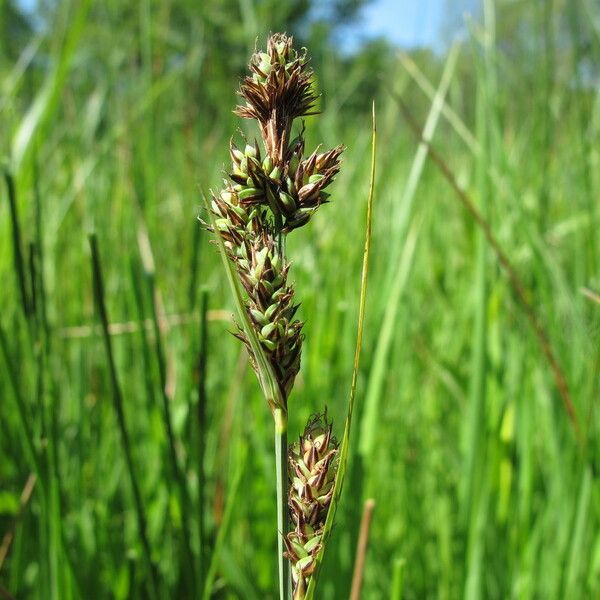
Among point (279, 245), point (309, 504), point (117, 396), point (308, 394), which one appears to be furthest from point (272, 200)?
point (308, 394)

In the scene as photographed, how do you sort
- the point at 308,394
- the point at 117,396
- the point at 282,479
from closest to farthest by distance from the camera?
the point at 282,479
the point at 117,396
the point at 308,394

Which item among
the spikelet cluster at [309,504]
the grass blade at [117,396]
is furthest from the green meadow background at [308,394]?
the spikelet cluster at [309,504]

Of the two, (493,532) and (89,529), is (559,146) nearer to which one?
(493,532)

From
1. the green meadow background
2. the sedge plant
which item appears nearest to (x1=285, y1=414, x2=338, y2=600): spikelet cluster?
the sedge plant

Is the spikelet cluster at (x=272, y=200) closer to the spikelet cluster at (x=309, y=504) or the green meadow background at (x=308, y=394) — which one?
the spikelet cluster at (x=309, y=504)

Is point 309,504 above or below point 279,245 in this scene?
below

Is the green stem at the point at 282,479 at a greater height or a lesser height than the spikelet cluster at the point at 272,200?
lesser

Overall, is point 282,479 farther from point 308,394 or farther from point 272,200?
point 308,394
